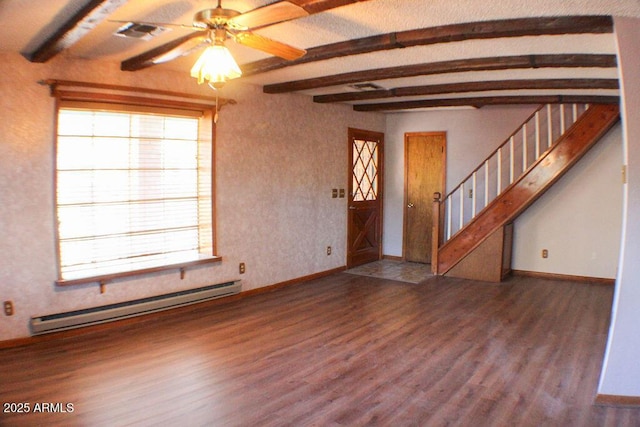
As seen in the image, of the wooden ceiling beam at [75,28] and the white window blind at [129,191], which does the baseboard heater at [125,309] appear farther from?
the wooden ceiling beam at [75,28]

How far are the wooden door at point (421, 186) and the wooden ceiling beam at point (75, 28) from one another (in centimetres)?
539

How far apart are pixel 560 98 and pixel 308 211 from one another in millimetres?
3534

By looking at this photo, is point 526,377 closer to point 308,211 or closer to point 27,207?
point 308,211

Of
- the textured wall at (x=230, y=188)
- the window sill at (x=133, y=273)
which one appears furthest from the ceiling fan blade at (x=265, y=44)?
the window sill at (x=133, y=273)

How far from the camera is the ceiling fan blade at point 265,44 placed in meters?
2.57

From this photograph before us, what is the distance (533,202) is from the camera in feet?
21.2

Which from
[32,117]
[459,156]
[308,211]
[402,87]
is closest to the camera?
[32,117]

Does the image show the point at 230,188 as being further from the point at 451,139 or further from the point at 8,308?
the point at 451,139

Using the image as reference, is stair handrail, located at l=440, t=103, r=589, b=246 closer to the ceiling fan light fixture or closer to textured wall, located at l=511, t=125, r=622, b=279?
textured wall, located at l=511, t=125, r=622, b=279

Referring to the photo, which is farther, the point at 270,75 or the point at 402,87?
the point at 402,87

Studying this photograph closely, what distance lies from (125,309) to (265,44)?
2.94 meters

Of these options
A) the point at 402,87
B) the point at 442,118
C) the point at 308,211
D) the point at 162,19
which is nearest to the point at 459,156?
the point at 442,118

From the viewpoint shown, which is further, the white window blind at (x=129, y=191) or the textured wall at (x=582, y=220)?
the textured wall at (x=582, y=220)

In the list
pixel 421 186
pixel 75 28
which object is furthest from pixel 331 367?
pixel 421 186
